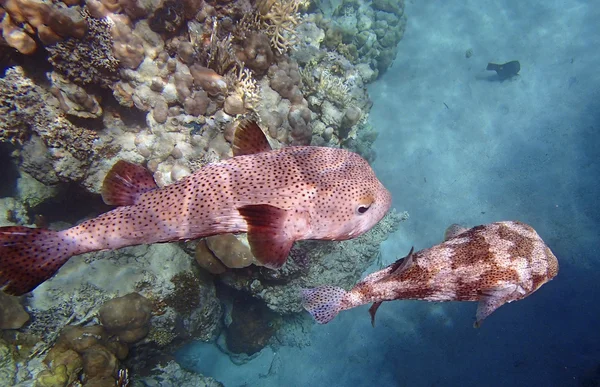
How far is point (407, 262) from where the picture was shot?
280cm

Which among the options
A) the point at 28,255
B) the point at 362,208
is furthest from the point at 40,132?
the point at 362,208

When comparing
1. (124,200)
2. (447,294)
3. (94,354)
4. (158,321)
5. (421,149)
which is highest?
(124,200)

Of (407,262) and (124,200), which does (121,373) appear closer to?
(124,200)

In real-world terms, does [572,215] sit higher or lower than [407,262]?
lower

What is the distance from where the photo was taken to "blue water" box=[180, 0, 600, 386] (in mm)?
10836

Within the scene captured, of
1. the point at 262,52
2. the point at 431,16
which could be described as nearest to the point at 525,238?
the point at 262,52

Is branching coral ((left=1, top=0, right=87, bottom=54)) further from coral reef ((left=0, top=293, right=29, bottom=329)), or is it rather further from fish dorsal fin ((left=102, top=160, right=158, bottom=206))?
coral reef ((left=0, top=293, right=29, bottom=329))

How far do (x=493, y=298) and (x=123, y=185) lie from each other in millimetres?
3630

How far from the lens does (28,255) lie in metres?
2.60

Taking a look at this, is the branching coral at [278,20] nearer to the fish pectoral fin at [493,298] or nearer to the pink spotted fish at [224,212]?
the pink spotted fish at [224,212]

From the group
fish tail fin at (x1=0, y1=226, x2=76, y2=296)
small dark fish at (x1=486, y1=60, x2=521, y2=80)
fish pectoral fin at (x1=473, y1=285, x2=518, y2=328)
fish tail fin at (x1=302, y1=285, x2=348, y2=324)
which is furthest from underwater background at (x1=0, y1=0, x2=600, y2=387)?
fish pectoral fin at (x1=473, y1=285, x2=518, y2=328)

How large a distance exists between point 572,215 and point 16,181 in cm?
1802

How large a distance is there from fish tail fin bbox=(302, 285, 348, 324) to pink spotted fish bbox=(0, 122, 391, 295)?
0.78 m

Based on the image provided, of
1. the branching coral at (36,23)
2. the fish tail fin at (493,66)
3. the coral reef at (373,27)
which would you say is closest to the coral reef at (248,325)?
the branching coral at (36,23)
